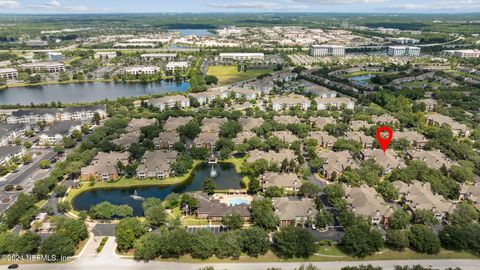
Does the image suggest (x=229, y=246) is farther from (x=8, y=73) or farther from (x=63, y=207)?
(x=8, y=73)

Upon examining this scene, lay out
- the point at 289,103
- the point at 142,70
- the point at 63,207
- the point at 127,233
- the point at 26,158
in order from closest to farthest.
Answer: the point at 127,233 < the point at 63,207 < the point at 26,158 < the point at 289,103 < the point at 142,70

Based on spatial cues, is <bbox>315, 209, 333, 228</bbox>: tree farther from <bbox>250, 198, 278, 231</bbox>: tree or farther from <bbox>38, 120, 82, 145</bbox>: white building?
<bbox>38, 120, 82, 145</bbox>: white building

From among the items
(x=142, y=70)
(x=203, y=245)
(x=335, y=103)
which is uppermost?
(x=142, y=70)

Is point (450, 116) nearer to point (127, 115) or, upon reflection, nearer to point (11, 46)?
point (127, 115)

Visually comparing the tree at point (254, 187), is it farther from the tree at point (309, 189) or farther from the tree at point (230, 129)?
the tree at point (230, 129)

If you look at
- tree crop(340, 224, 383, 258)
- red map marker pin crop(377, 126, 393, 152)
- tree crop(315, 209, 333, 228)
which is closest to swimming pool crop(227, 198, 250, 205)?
tree crop(315, 209, 333, 228)

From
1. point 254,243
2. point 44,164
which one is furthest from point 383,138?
point 44,164
